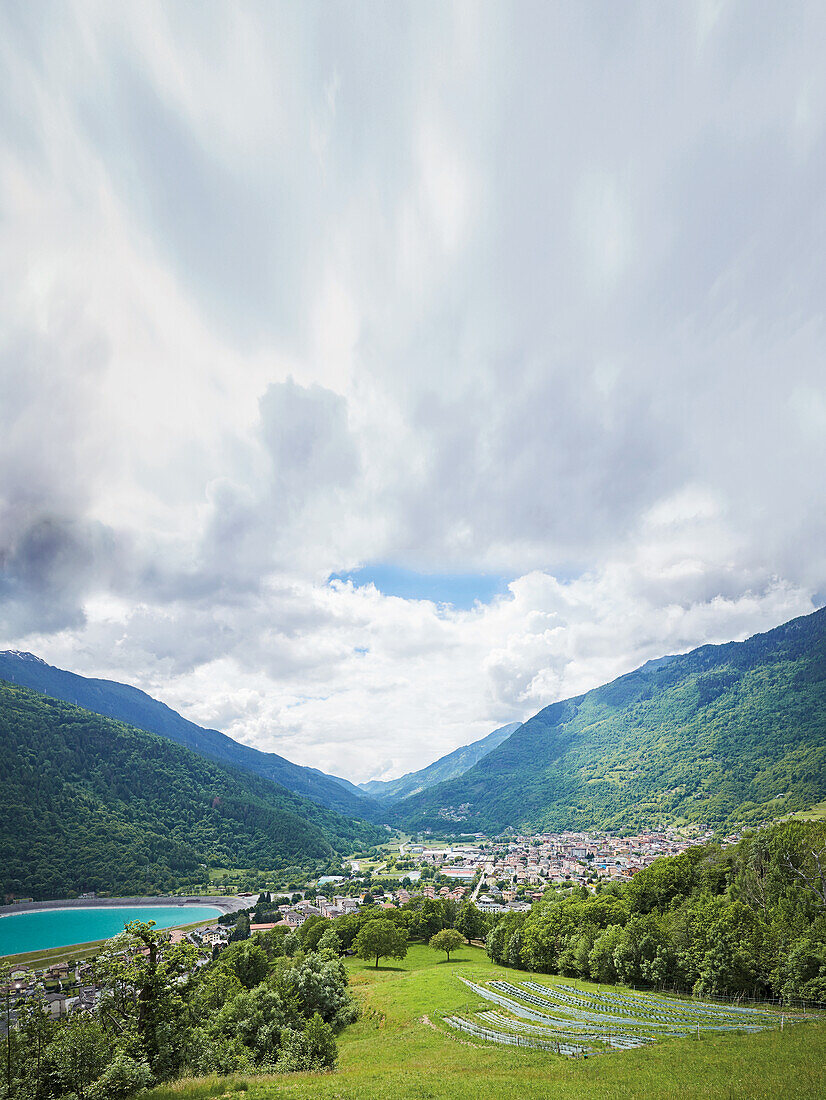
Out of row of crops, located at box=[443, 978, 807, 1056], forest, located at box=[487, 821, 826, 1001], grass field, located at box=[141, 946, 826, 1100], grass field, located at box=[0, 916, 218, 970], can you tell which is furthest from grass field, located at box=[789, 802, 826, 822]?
grass field, located at box=[0, 916, 218, 970]

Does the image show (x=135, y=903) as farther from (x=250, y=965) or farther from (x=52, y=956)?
(x=250, y=965)

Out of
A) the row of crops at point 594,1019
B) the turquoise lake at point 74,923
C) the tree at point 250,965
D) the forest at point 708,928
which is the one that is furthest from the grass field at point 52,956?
the row of crops at point 594,1019

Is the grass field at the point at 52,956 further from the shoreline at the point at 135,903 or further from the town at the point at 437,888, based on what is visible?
the shoreline at the point at 135,903

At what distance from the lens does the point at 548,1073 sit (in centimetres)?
2202

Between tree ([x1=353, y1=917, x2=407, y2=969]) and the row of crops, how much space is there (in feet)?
99.6

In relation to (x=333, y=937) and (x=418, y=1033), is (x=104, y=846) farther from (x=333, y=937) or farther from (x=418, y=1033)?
(x=418, y=1033)

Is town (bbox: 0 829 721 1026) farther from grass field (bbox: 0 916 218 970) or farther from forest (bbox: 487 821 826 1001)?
forest (bbox: 487 821 826 1001)

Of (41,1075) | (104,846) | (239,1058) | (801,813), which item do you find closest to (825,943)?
(239,1058)

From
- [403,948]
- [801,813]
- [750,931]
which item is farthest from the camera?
[801,813]

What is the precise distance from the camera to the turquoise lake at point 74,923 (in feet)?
361

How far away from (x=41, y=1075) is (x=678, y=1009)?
3929 centimetres

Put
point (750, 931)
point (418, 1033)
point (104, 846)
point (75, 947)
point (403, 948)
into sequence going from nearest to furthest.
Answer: point (418, 1033) < point (750, 931) < point (403, 948) < point (75, 947) < point (104, 846)

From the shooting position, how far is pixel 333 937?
7188cm

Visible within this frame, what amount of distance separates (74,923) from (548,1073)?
515 ft
